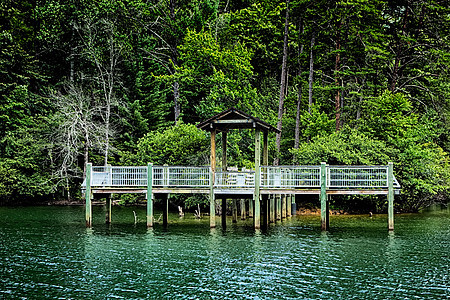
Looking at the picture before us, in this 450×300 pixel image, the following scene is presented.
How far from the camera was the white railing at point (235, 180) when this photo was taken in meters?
29.1

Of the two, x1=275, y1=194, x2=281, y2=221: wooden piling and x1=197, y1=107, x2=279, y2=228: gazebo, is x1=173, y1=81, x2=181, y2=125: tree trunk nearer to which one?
x1=275, y1=194, x2=281, y2=221: wooden piling

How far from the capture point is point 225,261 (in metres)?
20.5

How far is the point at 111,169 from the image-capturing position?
2984 centimetres

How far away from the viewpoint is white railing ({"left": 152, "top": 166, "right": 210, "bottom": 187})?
2947 centimetres

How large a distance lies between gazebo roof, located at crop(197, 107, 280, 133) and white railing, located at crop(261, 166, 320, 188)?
2.28 m

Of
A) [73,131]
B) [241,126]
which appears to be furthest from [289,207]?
[73,131]

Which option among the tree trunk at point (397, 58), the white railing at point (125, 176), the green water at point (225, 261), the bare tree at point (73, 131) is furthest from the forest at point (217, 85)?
the green water at point (225, 261)

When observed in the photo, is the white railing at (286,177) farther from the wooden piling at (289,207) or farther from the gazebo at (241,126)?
the wooden piling at (289,207)

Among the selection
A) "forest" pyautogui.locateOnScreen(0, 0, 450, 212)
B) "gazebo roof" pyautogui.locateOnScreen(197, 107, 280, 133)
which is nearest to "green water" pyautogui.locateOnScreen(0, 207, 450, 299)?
"gazebo roof" pyautogui.locateOnScreen(197, 107, 280, 133)

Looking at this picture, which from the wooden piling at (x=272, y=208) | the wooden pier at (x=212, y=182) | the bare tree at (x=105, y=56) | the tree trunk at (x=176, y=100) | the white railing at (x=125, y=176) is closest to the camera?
the wooden pier at (x=212, y=182)

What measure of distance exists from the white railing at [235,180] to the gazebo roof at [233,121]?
245cm

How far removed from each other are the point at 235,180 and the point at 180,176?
9.59 ft

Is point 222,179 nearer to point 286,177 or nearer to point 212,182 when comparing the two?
point 212,182

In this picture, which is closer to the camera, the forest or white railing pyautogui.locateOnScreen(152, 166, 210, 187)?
white railing pyautogui.locateOnScreen(152, 166, 210, 187)
